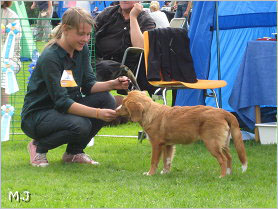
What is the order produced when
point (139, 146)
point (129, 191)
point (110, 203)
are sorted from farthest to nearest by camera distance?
point (139, 146) < point (129, 191) < point (110, 203)

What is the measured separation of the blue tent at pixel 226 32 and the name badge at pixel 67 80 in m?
2.44

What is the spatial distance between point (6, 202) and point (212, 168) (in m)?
1.92

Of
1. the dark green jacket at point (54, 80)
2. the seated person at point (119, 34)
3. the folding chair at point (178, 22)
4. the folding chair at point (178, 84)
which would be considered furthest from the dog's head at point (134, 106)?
the folding chair at point (178, 22)

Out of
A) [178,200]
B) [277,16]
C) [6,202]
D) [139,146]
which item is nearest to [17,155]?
[139,146]

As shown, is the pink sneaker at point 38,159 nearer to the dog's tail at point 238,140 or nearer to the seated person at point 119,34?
the dog's tail at point 238,140

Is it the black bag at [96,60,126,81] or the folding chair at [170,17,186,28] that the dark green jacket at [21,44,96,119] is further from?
the folding chair at [170,17,186,28]

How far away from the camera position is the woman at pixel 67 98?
484cm

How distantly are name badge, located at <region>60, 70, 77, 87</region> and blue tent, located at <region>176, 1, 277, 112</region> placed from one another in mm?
2441

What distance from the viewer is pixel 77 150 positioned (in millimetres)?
5270

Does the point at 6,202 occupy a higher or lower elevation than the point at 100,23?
lower

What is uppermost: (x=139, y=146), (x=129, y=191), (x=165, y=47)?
(x=165, y=47)

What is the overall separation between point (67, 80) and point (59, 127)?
0.40 m

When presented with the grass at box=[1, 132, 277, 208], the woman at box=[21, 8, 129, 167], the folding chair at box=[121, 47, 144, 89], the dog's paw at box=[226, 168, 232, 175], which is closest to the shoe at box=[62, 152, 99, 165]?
the woman at box=[21, 8, 129, 167]

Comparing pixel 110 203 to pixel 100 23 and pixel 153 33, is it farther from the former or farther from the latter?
pixel 100 23
